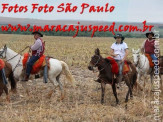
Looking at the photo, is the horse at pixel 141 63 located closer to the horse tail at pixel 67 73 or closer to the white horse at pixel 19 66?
the horse tail at pixel 67 73

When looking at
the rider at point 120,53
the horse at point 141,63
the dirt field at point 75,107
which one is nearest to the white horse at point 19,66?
the dirt field at point 75,107

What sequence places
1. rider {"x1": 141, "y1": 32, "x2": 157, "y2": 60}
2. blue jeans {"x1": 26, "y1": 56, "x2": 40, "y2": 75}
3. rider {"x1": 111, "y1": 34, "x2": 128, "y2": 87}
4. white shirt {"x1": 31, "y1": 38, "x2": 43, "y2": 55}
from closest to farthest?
rider {"x1": 111, "y1": 34, "x2": 128, "y2": 87} → white shirt {"x1": 31, "y1": 38, "x2": 43, "y2": 55} → blue jeans {"x1": 26, "y1": 56, "x2": 40, "y2": 75} → rider {"x1": 141, "y1": 32, "x2": 157, "y2": 60}

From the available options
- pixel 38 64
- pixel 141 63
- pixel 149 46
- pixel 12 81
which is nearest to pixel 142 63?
pixel 141 63

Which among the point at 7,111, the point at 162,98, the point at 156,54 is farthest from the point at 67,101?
the point at 156,54

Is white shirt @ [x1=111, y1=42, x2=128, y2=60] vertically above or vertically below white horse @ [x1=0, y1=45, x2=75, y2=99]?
above

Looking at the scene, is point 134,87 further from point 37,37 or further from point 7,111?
point 7,111

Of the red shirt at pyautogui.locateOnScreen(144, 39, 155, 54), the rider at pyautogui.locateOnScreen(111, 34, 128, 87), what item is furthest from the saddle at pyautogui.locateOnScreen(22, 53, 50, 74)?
the red shirt at pyautogui.locateOnScreen(144, 39, 155, 54)

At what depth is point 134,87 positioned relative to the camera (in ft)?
38.9

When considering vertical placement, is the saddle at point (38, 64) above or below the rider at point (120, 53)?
below

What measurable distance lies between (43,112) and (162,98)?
168 inches

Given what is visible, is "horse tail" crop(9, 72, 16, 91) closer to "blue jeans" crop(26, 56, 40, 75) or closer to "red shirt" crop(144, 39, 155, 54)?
"blue jeans" crop(26, 56, 40, 75)

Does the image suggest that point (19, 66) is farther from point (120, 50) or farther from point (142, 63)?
point (142, 63)

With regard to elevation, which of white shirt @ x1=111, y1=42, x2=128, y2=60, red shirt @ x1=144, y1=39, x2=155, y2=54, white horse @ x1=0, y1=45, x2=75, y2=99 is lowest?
white horse @ x1=0, y1=45, x2=75, y2=99

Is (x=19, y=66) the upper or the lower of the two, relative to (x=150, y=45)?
lower
